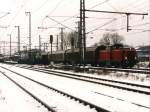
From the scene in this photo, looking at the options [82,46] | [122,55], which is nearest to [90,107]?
[82,46]

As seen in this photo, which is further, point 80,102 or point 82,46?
point 82,46

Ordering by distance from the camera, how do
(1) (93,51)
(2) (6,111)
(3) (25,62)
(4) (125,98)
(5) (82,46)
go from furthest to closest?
(3) (25,62) < (1) (93,51) < (5) (82,46) < (4) (125,98) < (2) (6,111)

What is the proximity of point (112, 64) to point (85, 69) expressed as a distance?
617 cm

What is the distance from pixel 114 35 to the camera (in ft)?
486

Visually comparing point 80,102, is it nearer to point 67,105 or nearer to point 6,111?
point 67,105

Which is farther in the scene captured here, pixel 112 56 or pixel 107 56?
pixel 107 56

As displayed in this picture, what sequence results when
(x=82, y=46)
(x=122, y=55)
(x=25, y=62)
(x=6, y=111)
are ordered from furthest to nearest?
(x=25, y=62) < (x=122, y=55) < (x=82, y=46) < (x=6, y=111)

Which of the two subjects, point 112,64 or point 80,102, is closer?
point 80,102

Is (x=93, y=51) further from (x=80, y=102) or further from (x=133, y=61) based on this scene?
(x=80, y=102)

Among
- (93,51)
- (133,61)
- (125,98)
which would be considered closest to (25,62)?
(93,51)

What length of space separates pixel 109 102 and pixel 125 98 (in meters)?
1.45

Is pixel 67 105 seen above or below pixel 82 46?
below

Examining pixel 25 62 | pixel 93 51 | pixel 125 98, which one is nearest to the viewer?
pixel 125 98

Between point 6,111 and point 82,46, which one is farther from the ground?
point 82,46
